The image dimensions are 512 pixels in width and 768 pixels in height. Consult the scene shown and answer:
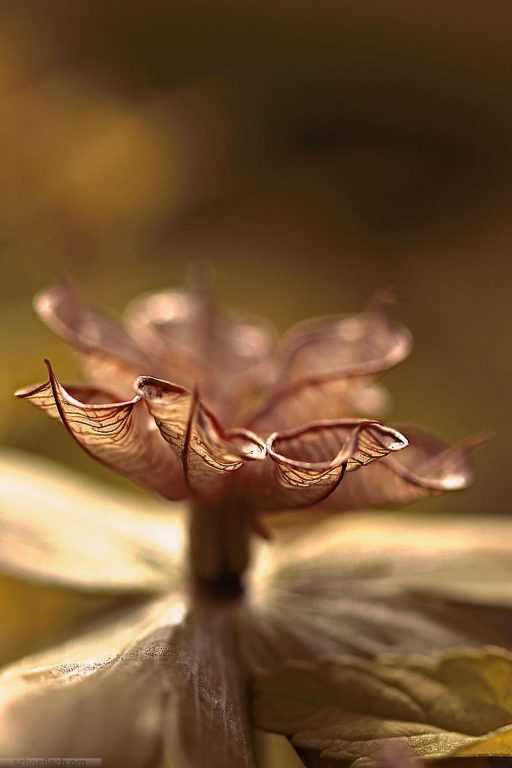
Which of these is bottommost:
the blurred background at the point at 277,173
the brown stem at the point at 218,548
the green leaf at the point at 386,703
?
the green leaf at the point at 386,703

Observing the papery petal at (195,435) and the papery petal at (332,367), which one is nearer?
the papery petal at (195,435)

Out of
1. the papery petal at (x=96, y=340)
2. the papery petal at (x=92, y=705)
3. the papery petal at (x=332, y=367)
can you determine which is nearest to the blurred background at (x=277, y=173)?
the papery petal at (x=96, y=340)

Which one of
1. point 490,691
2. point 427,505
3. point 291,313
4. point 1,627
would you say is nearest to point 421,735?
point 490,691

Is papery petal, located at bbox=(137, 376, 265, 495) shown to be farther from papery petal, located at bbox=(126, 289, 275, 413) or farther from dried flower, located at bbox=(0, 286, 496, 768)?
papery petal, located at bbox=(126, 289, 275, 413)

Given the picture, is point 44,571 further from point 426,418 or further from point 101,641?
point 426,418

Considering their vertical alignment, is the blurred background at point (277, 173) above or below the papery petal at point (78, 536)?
above

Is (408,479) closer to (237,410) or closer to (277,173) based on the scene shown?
(237,410)

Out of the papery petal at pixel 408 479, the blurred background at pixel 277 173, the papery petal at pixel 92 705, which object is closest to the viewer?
the papery petal at pixel 92 705

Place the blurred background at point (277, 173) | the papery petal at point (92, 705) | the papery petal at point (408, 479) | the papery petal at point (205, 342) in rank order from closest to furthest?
1. the papery petal at point (92, 705)
2. the papery petal at point (408, 479)
3. the papery petal at point (205, 342)
4. the blurred background at point (277, 173)

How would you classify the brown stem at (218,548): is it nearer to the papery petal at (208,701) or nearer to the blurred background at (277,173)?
the papery petal at (208,701)
